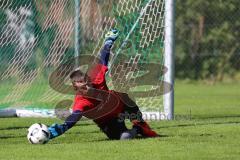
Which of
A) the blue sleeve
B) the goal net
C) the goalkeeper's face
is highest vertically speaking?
the blue sleeve

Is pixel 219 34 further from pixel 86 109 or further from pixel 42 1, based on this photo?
pixel 86 109

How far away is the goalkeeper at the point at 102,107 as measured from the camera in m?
9.73

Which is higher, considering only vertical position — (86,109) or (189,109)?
(86,109)

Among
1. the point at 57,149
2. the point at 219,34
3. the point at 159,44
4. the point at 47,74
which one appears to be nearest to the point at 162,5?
the point at 159,44

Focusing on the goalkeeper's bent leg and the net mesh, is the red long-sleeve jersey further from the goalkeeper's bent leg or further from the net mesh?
the net mesh

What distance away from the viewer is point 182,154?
8.30m

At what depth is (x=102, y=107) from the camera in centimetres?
1006

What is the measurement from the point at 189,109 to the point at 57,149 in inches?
292

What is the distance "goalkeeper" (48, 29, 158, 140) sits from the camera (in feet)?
31.9

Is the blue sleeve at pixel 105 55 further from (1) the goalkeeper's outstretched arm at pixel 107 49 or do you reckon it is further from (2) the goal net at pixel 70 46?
(2) the goal net at pixel 70 46

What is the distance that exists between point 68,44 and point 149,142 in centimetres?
623

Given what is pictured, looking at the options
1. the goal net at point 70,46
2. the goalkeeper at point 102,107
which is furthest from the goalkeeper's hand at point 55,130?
the goal net at point 70,46

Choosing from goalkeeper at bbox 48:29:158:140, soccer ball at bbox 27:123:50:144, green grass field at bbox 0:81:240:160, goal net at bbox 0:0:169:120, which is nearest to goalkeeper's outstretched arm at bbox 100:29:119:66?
goalkeeper at bbox 48:29:158:140

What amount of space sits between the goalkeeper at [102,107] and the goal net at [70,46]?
9.89 ft
